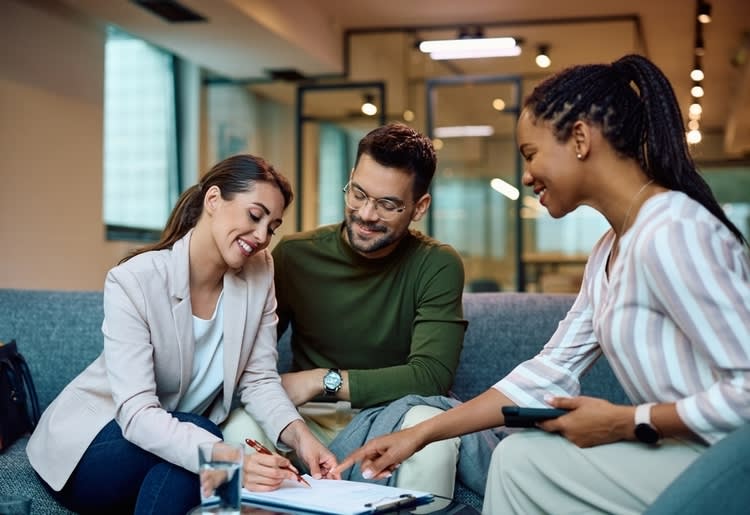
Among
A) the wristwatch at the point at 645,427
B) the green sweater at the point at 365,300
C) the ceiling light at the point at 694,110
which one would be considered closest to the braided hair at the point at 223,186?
the green sweater at the point at 365,300

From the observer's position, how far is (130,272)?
85.0 inches

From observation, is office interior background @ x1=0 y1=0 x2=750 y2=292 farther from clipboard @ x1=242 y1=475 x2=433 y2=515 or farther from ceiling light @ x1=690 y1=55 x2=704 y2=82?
clipboard @ x1=242 y1=475 x2=433 y2=515

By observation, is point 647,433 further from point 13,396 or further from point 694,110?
point 694,110

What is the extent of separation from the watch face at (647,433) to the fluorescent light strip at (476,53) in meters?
7.31

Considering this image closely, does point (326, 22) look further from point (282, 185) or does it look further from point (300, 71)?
point (282, 185)

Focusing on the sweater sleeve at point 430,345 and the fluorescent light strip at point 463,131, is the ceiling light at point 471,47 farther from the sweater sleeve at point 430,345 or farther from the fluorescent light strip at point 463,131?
the sweater sleeve at point 430,345

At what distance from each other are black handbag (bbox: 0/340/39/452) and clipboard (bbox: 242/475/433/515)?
3.59ft

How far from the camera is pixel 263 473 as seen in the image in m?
1.71

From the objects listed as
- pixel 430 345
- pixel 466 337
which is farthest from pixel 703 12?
pixel 430 345

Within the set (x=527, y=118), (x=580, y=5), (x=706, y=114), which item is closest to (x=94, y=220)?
(x=580, y=5)

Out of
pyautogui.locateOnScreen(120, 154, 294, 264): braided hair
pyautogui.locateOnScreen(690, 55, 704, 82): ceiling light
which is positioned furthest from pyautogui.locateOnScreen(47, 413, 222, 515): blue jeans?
pyautogui.locateOnScreen(690, 55, 704, 82): ceiling light

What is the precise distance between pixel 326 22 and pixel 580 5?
226 centimetres

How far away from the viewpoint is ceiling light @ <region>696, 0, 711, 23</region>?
7.68 meters

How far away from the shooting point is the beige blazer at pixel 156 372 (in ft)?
6.57
